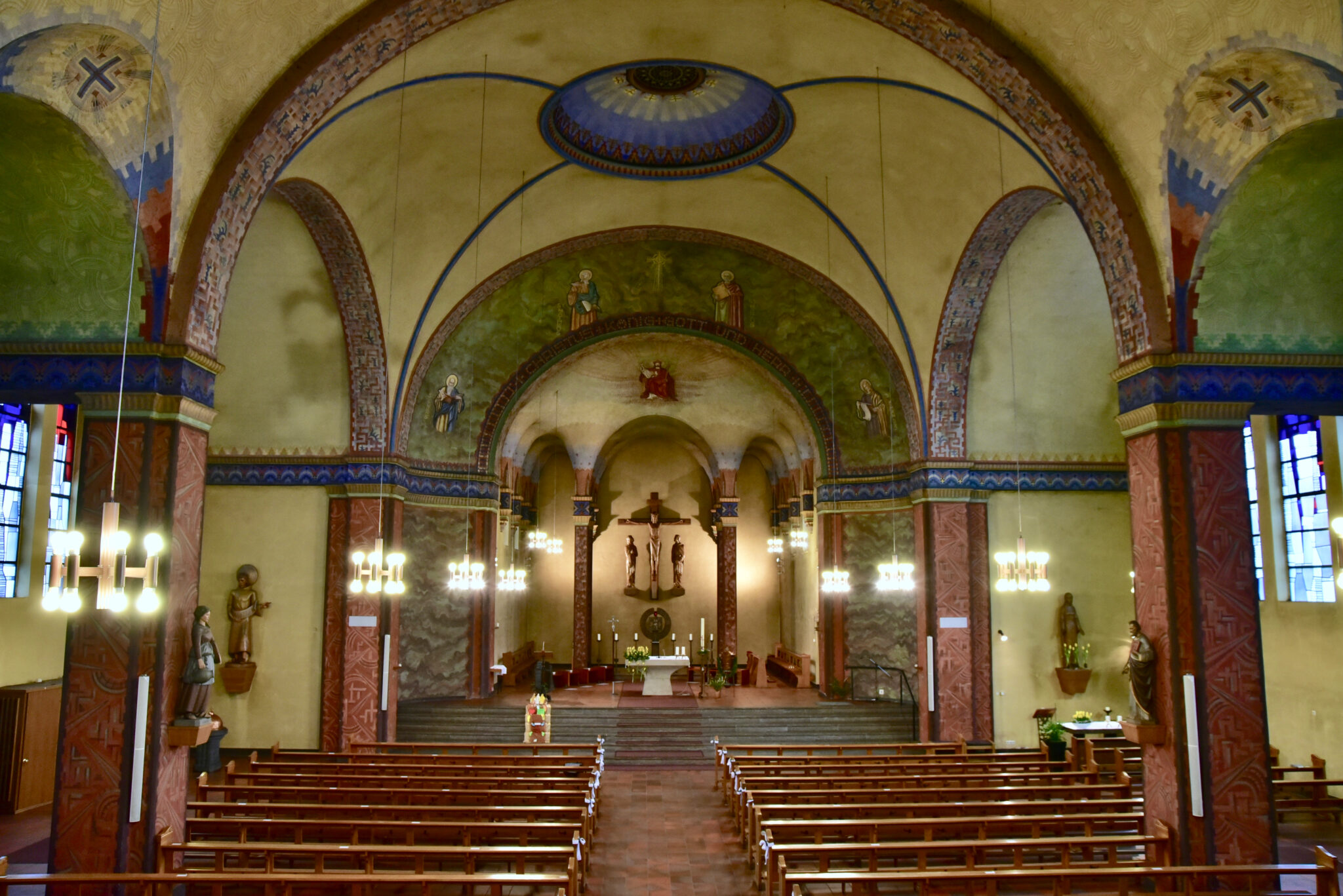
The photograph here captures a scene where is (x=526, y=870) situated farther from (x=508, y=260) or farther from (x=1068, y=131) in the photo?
(x=508, y=260)

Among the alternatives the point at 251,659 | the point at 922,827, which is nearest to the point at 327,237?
the point at 251,659

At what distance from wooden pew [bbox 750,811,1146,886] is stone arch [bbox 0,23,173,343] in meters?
7.63

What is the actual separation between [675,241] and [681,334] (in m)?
1.87

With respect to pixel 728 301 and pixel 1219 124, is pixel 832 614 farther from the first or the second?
pixel 1219 124

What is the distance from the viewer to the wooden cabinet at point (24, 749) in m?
12.4

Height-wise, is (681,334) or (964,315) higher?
(681,334)

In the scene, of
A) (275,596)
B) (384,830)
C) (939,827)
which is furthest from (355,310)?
(939,827)

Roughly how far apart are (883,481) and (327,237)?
10934 millimetres

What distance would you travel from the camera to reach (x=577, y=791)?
10750 mm

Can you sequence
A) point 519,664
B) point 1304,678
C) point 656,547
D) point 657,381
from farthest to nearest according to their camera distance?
point 656,547, point 519,664, point 657,381, point 1304,678

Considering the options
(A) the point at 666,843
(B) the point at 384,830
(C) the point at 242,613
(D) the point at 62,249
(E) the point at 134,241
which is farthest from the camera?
→ (C) the point at 242,613

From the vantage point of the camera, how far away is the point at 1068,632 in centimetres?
1678

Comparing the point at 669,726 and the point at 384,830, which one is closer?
the point at 384,830

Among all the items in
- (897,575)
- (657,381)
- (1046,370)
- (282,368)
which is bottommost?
(897,575)
